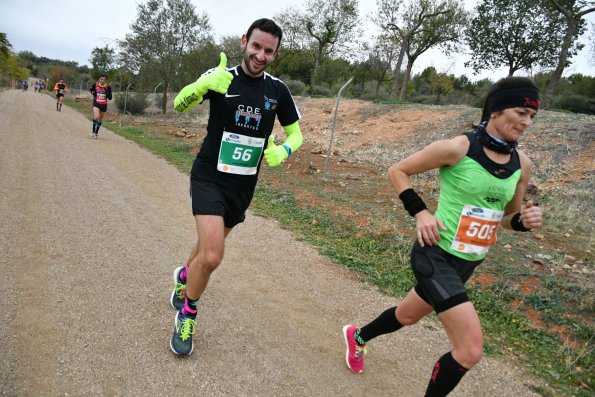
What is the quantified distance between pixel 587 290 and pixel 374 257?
2.52 metres

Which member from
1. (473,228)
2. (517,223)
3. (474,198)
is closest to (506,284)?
(517,223)

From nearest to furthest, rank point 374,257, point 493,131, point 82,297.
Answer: point 493,131
point 82,297
point 374,257

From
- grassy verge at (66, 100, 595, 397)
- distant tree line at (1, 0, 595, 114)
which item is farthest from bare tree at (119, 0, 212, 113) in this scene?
grassy verge at (66, 100, 595, 397)

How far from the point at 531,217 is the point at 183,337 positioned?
252 centimetres

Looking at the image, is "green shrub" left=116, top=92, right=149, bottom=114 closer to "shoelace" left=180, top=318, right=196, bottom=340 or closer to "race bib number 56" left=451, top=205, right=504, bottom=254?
"shoelace" left=180, top=318, right=196, bottom=340

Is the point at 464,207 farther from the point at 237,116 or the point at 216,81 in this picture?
the point at 216,81

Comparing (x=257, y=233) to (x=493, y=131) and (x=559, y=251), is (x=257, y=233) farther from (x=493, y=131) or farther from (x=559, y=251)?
(x=559, y=251)

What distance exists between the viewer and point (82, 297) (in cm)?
352

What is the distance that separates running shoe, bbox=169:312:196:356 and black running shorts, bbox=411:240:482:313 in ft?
5.56

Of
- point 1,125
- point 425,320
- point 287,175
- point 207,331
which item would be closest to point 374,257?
point 425,320

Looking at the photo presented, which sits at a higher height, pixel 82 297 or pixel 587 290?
pixel 587 290

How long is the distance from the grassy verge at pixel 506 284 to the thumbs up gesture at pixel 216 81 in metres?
2.96

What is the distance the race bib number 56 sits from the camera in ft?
7.77

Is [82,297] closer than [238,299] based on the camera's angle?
Yes
